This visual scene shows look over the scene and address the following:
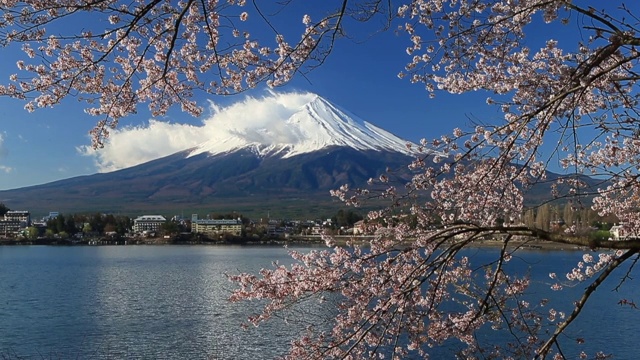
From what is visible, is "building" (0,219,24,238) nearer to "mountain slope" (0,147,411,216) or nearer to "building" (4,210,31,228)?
"building" (4,210,31,228)

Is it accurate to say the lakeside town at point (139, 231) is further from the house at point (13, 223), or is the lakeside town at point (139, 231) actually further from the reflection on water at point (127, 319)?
the reflection on water at point (127, 319)

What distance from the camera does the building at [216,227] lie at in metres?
62.0

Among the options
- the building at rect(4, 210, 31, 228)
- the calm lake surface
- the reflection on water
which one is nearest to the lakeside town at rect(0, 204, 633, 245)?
the building at rect(4, 210, 31, 228)

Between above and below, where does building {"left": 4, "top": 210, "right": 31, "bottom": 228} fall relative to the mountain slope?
below

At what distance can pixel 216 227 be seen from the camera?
6319 cm

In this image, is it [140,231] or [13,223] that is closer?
[140,231]

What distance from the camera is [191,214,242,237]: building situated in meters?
62.0

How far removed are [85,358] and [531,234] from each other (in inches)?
386

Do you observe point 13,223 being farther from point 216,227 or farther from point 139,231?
point 216,227

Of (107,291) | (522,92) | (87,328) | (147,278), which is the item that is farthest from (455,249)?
(147,278)

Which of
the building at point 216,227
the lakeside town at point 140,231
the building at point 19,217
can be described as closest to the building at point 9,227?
the lakeside town at point 140,231

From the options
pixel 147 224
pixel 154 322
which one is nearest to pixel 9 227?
pixel 147 224

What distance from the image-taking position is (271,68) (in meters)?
2.87

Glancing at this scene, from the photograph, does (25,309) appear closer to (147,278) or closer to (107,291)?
(107,291)
